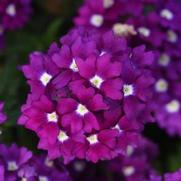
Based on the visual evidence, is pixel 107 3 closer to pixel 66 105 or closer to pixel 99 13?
pixel 99 13

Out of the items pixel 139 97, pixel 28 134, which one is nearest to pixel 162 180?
pixel 139 97

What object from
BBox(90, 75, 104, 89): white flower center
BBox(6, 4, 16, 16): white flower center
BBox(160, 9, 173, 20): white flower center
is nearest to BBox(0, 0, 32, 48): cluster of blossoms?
BBox(6, 4, 16, 16): white flower center

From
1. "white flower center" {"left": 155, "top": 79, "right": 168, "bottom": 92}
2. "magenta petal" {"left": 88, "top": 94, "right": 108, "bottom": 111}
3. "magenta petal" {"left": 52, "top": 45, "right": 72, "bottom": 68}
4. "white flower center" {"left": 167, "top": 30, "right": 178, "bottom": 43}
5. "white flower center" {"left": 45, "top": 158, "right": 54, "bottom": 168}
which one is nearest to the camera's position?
"magenta petal" {"left": 88, "top": 94, "right": 108, "bottom": 111}

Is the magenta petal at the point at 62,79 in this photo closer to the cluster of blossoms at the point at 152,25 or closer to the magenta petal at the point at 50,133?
the magenta petal at the point at 50,133

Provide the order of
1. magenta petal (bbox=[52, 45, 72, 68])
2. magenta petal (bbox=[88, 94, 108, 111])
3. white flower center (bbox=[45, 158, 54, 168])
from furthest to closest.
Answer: white flower center (bbox=[45, 158, 54, 168])
magenta petal (bbox=[52, 45, 72, 68])
magenta petal (bbox=[88, 94, 108, 111])

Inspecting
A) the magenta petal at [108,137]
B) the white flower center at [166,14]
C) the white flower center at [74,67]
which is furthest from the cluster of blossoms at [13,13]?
the magenta petal at [108,137]

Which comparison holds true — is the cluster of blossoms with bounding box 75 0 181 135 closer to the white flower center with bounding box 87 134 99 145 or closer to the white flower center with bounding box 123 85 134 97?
the white flower center with bounding box 123 85 134 97
